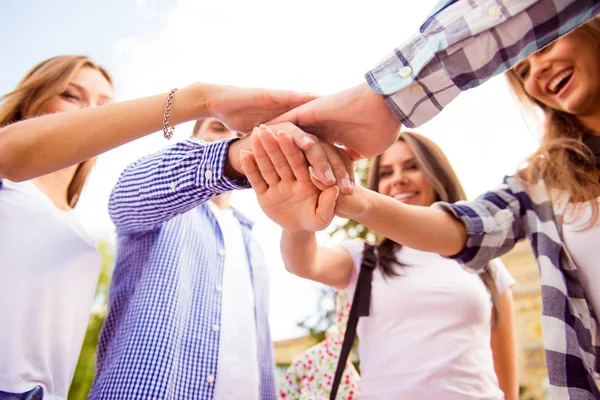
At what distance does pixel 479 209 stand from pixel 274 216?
0.82 metres

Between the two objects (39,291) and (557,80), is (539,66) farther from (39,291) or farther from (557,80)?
(39,291)

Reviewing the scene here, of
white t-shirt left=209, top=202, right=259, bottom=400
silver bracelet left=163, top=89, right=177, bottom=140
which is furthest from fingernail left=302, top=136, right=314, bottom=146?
white t-shirt left=209, top=202, right=259, bottom=400

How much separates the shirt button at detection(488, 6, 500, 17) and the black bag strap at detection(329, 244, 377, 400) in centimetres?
136

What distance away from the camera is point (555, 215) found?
64.2 inches

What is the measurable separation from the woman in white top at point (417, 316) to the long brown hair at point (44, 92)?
3.95 feet

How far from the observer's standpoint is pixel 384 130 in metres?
1.48

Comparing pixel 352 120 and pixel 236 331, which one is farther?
pixel 236 331

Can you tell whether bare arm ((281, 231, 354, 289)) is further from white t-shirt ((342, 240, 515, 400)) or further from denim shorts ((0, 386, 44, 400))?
denim shorts ((0, 386, 44, 400))

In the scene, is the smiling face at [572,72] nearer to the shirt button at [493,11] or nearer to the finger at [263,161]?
the shirt button at [493,11]

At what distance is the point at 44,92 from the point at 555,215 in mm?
2309

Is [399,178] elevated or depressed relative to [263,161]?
depressed

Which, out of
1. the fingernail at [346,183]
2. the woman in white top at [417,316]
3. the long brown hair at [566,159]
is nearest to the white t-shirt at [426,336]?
the woman in white top at [417,316]

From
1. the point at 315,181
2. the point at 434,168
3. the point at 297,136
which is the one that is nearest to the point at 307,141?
the point at 297,136

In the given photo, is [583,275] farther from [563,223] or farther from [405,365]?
[405,365]
